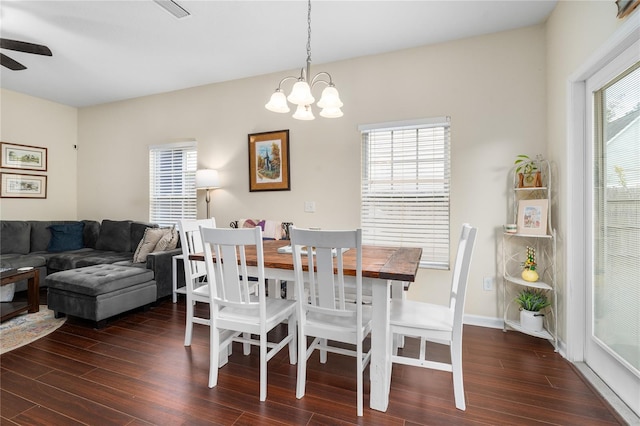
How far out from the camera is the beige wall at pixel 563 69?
1993mm

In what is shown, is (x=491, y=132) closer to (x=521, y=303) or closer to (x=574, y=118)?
(x=574, y=118)

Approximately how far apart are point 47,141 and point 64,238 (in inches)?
65.1

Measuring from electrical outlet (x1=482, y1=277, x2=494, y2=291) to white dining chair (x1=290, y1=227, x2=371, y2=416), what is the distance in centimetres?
167

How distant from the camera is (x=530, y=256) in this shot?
270 centimetres

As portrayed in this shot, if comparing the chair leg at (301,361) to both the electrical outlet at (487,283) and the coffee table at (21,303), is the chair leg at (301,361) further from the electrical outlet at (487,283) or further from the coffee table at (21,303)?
the coffee table at (21,303)

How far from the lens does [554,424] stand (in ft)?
5.32

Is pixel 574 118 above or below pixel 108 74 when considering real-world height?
below

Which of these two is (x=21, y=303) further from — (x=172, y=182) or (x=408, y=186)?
(x=408, y=186)

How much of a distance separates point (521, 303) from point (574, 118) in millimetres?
1588

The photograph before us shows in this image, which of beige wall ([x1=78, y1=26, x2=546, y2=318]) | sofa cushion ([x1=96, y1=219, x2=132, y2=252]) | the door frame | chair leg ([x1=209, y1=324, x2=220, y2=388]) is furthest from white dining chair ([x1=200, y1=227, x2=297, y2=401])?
sofa cushion ([x1=96, y1=219, x2=132, y2=252])

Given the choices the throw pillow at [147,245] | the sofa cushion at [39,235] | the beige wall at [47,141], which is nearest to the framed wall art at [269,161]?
the throw pillow at [147,245]

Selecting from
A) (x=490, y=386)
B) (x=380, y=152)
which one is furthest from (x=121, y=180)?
(x=490, y=386)

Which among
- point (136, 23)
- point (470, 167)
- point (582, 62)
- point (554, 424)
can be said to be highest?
point (136, 23)

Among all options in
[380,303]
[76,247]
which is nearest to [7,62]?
[76,247]
